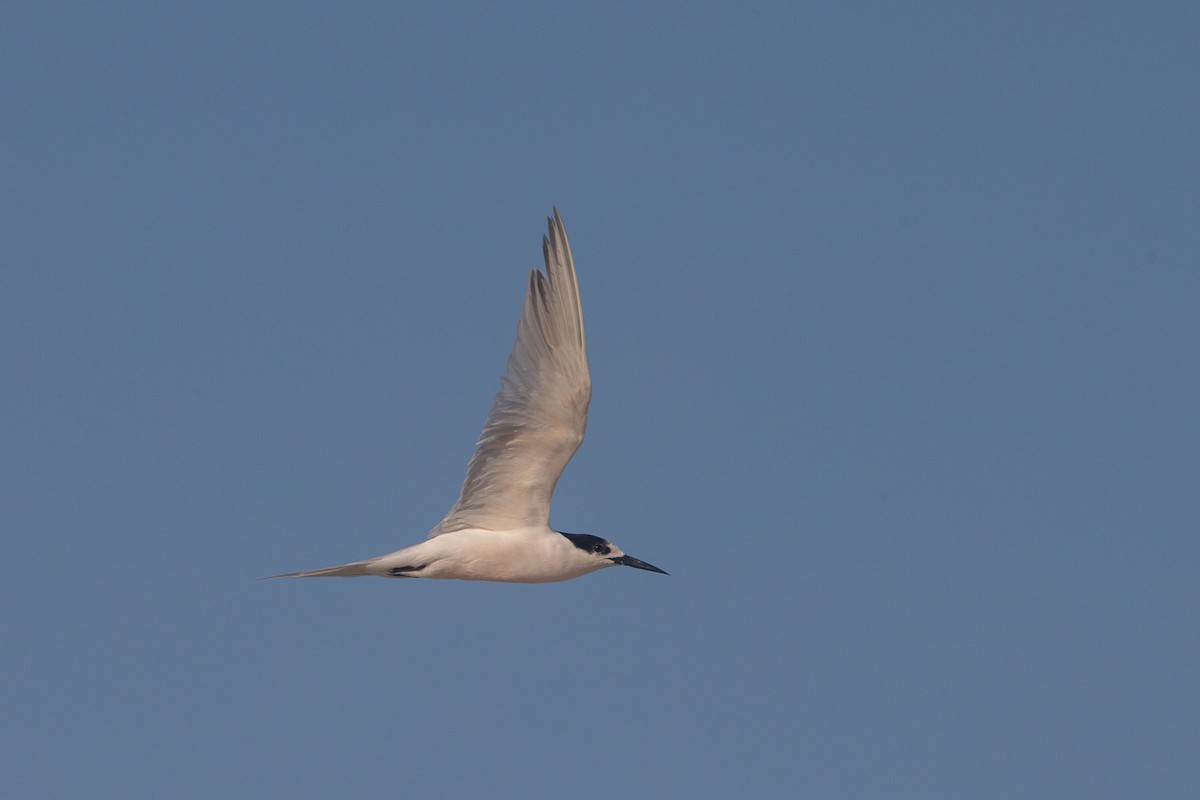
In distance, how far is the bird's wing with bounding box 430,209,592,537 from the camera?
46.7 ft

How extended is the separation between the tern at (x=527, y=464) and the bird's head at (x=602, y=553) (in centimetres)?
3

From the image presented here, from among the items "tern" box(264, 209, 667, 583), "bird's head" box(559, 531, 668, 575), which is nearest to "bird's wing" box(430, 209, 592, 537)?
"tern" box(264, 209, 667, 583)

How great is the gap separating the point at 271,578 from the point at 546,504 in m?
2.90

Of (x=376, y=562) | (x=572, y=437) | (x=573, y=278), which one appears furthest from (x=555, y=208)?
(x=376, y=562)

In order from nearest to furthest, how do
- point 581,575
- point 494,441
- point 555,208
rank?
point 555,208 < point 494,441 < point 581,575

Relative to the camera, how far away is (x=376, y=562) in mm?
14500

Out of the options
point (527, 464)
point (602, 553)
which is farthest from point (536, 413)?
point (602, 553)

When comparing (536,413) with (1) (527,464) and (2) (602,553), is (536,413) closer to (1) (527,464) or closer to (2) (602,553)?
(1) (527,464)

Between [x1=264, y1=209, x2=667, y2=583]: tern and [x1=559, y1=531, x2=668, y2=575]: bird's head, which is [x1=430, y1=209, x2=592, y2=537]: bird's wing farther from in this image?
[x1=559, y1=531, x2=668, y2=575]: bird's head

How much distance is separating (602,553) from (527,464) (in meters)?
1.67

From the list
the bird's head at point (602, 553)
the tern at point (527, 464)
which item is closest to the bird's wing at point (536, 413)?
the tern at point (527, 464)

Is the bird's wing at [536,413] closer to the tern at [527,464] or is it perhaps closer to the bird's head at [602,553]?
the tern at [527,464]

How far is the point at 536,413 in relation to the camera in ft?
47.9

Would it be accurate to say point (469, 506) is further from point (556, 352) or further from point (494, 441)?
point (556, 352)
